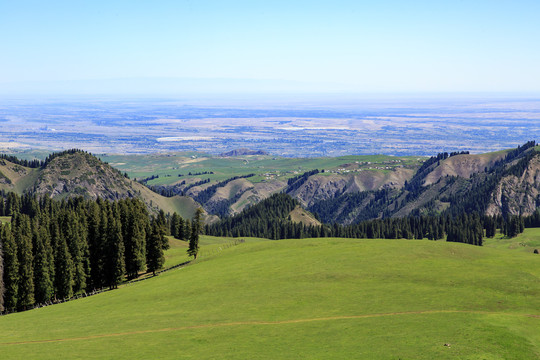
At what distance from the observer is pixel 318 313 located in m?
61.1

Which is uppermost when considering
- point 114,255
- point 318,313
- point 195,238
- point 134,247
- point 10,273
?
point 318,313

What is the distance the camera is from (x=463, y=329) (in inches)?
2015

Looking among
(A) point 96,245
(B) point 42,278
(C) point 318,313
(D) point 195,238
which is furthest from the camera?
(D) point 195,238

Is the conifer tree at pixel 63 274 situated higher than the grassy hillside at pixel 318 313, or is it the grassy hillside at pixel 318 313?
the grassy hillside at pixel 318 313

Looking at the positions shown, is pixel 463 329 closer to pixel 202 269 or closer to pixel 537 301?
pixel 537 301

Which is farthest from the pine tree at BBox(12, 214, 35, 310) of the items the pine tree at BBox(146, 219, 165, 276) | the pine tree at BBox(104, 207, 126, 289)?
the pine tree at BBox(146, 219, 165, 276)

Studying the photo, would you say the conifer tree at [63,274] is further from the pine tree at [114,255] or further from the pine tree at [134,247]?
the pine tree at [134,247]

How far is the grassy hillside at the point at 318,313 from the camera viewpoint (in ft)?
158

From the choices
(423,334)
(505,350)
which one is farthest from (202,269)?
(505,350)

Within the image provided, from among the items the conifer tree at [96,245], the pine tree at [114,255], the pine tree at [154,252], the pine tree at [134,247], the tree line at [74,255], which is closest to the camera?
the tree line at [74,255]

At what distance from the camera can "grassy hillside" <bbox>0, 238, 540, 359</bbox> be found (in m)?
48.1

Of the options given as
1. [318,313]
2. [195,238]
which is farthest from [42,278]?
[318,313]

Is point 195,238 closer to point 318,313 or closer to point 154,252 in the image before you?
point 154,252

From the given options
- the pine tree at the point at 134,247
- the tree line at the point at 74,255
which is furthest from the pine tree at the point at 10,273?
the pine tree at the point at 134,247
